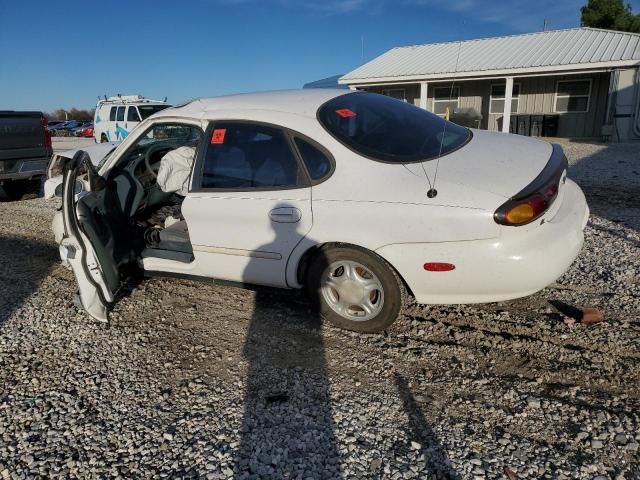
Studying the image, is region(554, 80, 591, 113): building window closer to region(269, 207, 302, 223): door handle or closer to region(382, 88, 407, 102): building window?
region(382, 88, 407, 102): building window

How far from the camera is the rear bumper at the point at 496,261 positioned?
2.83 metres

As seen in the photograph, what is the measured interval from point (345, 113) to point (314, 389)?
1950mm

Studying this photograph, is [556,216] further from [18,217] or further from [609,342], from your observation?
[18,217]

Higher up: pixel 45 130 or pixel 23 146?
pixel 45 130

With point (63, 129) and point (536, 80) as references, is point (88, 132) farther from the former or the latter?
point (536, 80)

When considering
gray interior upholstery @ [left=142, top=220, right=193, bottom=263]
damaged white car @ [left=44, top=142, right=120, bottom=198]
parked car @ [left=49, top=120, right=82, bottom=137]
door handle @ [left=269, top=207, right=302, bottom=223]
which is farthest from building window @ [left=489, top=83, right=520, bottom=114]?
parked car @ [left=49, top=120, right=82, bottom=137]

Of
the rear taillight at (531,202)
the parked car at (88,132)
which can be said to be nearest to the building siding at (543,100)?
the rear taillight at (531,202)

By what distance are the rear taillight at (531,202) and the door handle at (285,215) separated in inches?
50.4

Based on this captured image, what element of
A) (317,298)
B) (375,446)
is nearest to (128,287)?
(317,298)

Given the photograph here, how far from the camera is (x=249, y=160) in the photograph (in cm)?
357

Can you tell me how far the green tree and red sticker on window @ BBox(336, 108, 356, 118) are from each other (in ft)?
109

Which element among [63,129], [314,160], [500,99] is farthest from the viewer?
[63,129]

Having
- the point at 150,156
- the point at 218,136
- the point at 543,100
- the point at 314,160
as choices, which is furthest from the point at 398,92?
the point at 314,160

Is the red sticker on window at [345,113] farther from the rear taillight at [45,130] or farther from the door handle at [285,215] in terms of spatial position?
the rear taillight at [45,130]
